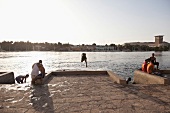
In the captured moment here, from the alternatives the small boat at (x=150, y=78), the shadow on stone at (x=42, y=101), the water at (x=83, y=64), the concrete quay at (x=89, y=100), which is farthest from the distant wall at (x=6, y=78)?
the small boat at (x=150, y=78)

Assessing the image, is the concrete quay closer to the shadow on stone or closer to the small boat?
the shadow on stone

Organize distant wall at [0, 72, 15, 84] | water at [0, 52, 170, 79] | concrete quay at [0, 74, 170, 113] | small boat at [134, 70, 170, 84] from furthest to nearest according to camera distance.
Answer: water at [0, 52, 170, 79] < distant wall at [0, 72, 15, 84] < small boat at [134, 70, 170, 84] < concrete quay at [0, 74, 170, 113]

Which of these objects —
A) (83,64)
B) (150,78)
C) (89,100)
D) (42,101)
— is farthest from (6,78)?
(83,64)

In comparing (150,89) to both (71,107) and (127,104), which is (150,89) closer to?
(127,104)

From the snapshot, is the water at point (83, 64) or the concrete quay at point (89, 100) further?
the water at point (83, 64)

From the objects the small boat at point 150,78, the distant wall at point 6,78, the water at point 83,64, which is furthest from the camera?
the water at point 83,64

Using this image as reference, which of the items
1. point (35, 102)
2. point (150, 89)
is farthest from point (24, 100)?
point (150, 89)

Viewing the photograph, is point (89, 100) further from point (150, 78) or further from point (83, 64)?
point (83, 64)

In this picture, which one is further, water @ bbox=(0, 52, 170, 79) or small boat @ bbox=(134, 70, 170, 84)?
water @ bbox=(0, 52, 170, 79)

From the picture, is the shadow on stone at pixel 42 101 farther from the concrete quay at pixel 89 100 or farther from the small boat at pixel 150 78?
the small boat at pixel 150 78

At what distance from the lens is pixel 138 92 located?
712cm

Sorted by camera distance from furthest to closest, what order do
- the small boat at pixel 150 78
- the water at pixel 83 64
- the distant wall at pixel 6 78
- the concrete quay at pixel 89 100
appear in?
the water at pixel 83 64 → the distant wall at pixel 6 78 → the small boat at pixel 150 78 → the concrete quay at pixel 89 100

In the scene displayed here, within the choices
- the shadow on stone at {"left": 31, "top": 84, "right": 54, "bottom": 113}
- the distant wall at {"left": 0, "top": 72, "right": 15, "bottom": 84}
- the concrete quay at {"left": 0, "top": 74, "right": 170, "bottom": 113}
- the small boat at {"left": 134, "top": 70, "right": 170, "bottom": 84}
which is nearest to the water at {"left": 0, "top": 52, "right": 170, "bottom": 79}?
the distant wall at {"left": 0, "top": 72, "right": 15, "bottom": 84}

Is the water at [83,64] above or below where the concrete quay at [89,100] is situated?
below
